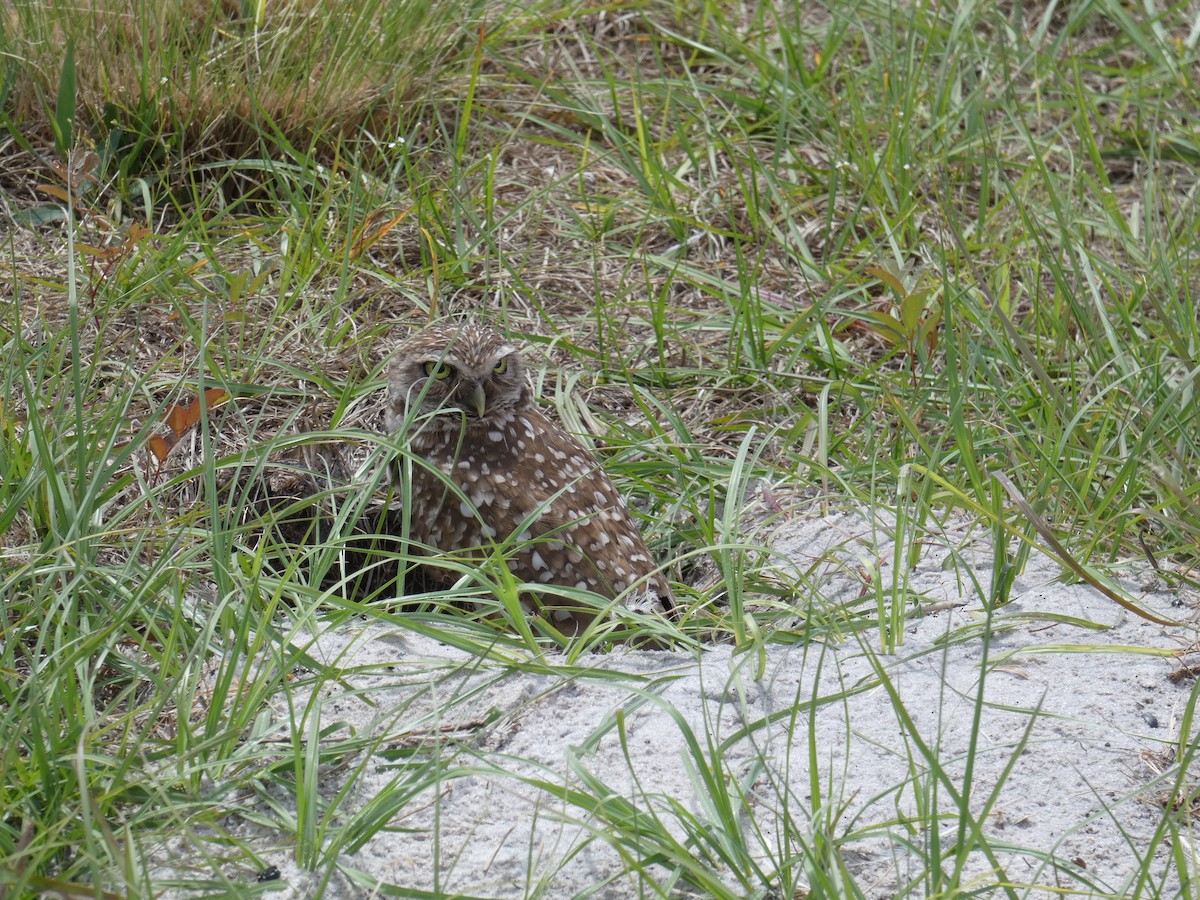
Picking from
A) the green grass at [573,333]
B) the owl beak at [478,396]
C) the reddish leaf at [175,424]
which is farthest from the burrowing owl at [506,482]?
the reddish leaf at [175,424]

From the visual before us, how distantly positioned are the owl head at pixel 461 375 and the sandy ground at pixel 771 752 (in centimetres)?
90

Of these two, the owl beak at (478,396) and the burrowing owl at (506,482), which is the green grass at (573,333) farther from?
the owl beak at (478,396)

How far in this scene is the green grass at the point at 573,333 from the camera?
7.00 ft

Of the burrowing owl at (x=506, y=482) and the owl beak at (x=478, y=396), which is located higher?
the owl beak at (x=478, y=396)

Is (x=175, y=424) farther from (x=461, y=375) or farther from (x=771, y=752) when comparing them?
(x=771, y=752)

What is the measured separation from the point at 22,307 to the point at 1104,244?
3.64 meters

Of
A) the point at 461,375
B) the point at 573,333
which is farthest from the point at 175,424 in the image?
the point at 573,333

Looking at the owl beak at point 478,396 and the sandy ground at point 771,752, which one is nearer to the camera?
the sandy ground at point 771,752

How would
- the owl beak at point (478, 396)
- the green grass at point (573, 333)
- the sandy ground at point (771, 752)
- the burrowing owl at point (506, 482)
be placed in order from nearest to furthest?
the sandy ground at point (771, 752) → the green grass at point (573, 333) → the burrowing owl at point (506, 482) → the owl beak at point (478, 396)

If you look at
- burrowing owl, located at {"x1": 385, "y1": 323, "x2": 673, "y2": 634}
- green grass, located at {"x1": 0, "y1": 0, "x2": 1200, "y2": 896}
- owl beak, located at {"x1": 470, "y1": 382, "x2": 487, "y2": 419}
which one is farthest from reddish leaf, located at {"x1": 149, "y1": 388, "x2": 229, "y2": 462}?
owl beak, located at {"x1": 470, "y1": 382, "x2": 487, "y2": 419}

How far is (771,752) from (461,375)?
57.8 inches

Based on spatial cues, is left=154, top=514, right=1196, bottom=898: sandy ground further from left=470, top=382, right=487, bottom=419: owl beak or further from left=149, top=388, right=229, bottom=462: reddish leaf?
left=470, top=382, right=487, bottom=419: owl beak

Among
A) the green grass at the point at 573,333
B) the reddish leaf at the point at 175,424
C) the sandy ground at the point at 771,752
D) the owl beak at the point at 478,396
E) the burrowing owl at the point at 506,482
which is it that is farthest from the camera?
the owl beak at the point at 478,396

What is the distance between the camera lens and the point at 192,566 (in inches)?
96.7
